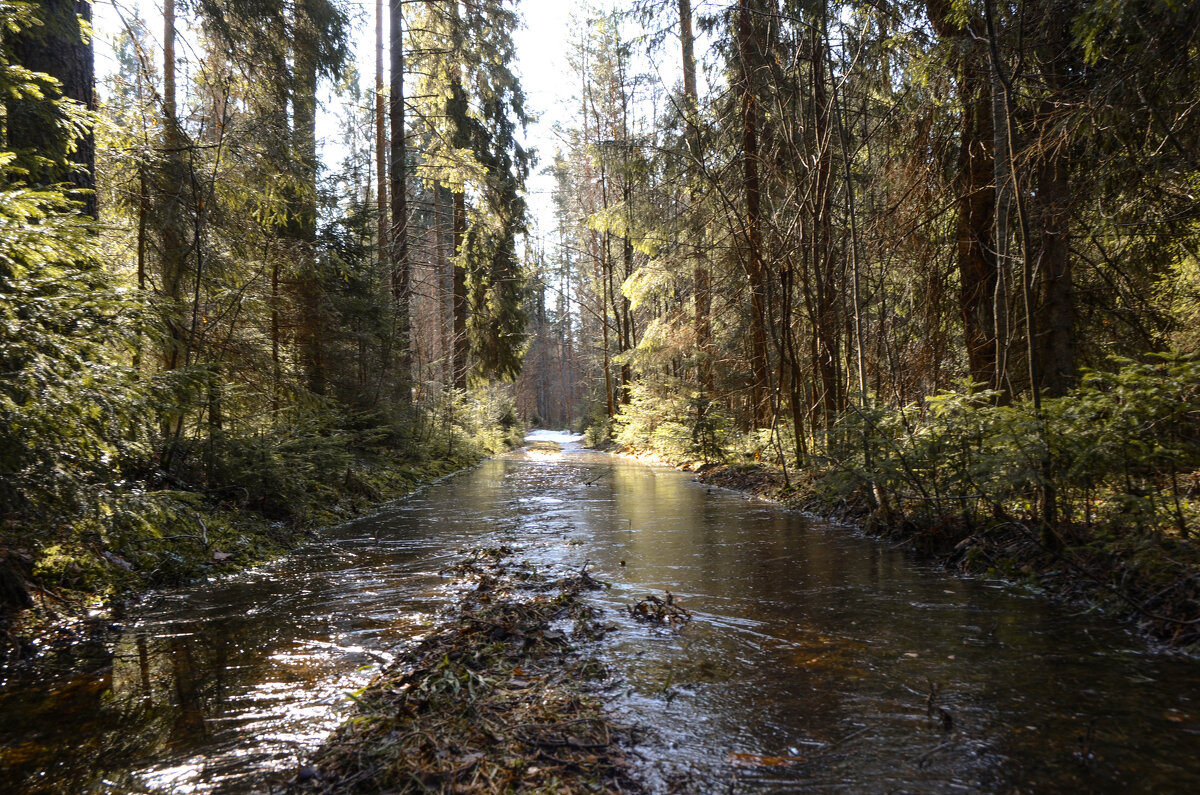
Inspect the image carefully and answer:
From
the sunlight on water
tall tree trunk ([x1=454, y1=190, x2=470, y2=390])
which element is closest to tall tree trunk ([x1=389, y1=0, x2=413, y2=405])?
tall tree trunk ([x1=454, y1=190, x2=470, y2=390])

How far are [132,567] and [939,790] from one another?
5699mm

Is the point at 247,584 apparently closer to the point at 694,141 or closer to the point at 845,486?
the point at 845,486

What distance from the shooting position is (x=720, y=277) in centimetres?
1392

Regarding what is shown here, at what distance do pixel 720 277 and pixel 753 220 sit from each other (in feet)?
7.51

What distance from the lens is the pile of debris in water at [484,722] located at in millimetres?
2279

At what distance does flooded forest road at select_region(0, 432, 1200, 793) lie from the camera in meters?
2.44

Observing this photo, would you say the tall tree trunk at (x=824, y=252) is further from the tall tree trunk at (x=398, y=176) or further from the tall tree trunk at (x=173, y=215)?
the tall tree trunk at (x=398, y=176)

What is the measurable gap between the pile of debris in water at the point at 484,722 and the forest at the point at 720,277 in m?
2.44

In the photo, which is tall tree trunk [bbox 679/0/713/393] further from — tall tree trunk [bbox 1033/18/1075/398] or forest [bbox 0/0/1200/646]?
tall tree trunk [bbox 1033/18/1075/398]

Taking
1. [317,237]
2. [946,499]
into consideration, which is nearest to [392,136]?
[317,237]

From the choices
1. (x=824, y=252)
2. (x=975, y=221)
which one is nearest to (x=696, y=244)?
(x=824, y=252)

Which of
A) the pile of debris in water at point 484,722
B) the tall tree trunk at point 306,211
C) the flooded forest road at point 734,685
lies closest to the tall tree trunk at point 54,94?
the tall tree trunk at point 306,211

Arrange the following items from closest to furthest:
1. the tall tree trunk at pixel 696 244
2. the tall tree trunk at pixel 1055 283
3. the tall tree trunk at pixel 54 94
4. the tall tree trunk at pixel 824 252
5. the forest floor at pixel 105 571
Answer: the forest floor at pixel 105 571, the tall tree trunk at pixel 54 94, the tall tree trunk at pixel 1055 283, the tall tree trunk at pixel 824 252, the tall tree trunk at pixel 696 244

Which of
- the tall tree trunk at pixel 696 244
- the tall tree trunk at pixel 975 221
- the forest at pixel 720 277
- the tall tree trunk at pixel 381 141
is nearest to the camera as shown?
the forest at pixel 720 277
